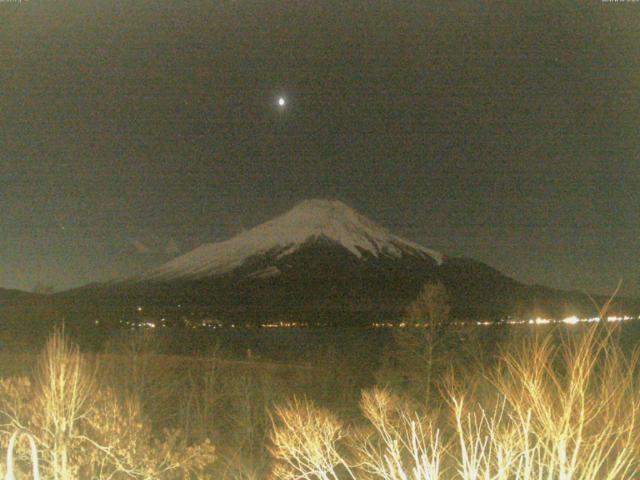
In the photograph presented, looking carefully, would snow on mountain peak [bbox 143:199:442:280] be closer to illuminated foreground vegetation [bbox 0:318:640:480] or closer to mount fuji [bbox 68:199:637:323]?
mount fuji [bbox 68:199:637:323]

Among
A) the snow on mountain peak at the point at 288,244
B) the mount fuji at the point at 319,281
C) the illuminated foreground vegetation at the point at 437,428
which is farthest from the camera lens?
the snow on mountain peak at the point at 288,244

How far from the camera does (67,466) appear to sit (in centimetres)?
1022

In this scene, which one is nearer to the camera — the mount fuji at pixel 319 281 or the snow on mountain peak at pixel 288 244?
Answer: the mount fuji at pixel 319 281

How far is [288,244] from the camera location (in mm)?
175625

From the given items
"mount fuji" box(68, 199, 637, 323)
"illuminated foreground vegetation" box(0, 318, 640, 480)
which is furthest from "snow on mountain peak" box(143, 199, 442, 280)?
"illuminated foreground vegetation" box(0, 318, 640, 480)

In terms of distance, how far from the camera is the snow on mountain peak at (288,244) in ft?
529

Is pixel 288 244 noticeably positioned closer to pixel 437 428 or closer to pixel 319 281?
pixel 319 281

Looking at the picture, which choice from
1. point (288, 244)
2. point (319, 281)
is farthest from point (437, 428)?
point (288, 244)

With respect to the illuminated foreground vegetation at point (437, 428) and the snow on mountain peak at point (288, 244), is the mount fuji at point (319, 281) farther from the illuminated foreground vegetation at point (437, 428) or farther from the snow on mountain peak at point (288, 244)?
the illuminated foreground vegetation at point (437, 428)

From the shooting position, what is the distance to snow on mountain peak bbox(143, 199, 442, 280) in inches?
6348

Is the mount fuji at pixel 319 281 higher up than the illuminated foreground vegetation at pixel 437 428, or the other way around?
the mount fuji at pixel 319 281

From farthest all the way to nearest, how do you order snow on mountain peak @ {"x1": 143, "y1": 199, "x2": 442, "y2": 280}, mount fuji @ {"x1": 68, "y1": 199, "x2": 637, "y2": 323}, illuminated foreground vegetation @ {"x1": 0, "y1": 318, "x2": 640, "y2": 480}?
snow on mountain peak @ {"x1": 143, "y1": 199, "x2": 442, "y2": 280} → mount fuji @ {"x1": 68, "y1": 199, "x2": 637, "y2": 323} → illuminated foreground vegetation @ {"x1": 0, "y1": 318, "x2": 640, "y2": 480}

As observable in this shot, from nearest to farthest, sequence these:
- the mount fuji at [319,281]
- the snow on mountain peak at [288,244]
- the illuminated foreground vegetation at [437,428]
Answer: the illuminated foreground vegetation at [437,428] < the mount fuji at [319,281] < the snow on mountain peak at [288,244]

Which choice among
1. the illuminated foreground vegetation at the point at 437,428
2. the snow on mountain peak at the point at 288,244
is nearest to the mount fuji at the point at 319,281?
the snow on mountain peak at the point at 288,244
